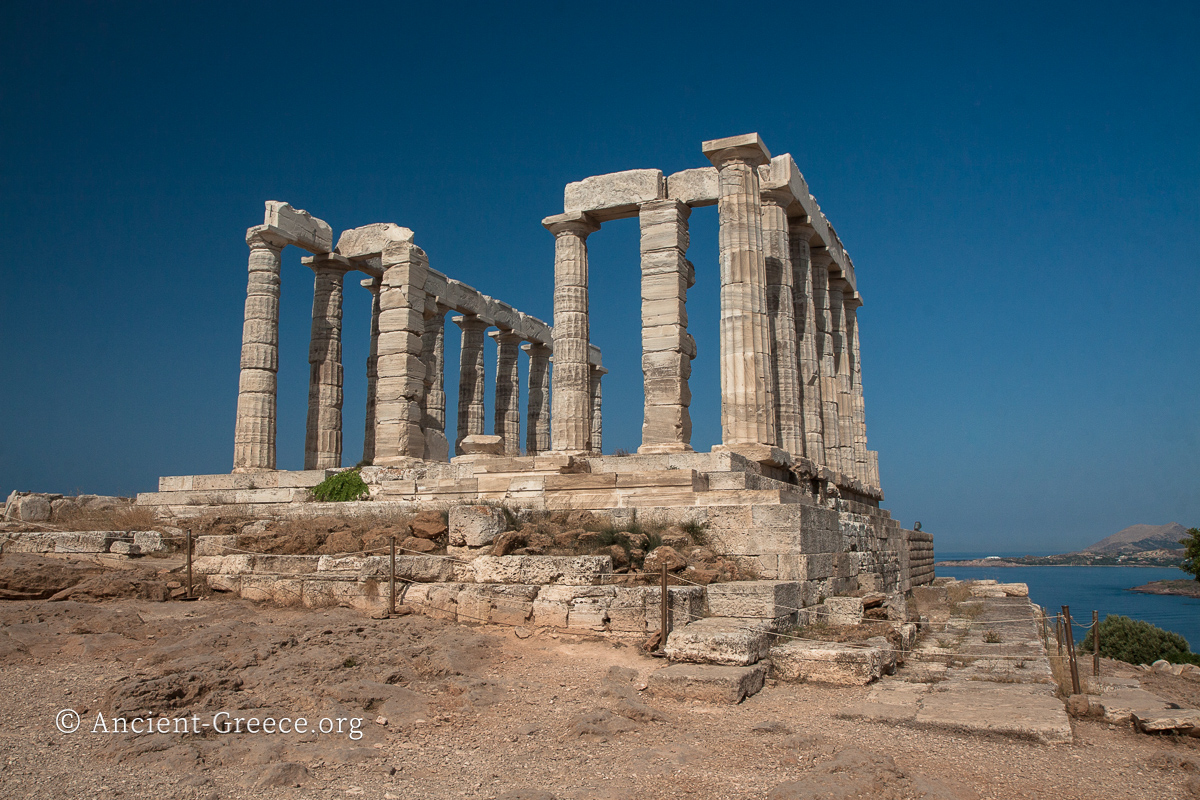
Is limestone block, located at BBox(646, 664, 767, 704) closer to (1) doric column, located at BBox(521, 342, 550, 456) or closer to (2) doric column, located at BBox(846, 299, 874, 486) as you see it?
(2) doric column, located at BBox(846, 299, 874, 486)

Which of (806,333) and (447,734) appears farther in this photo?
(806,333)

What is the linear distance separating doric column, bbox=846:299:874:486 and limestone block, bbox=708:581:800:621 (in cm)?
1675

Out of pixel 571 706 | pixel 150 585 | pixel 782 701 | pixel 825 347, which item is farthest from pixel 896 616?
pixel 825 347

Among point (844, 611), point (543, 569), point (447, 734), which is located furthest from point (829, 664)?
point (447, 734)

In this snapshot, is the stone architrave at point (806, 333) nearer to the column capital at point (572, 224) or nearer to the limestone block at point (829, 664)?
the column capital at point (572, 224)

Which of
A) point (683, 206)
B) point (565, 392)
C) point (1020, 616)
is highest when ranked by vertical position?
point (683, 206)

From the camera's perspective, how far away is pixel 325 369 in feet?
76.7

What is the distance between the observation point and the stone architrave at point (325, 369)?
23.1 m

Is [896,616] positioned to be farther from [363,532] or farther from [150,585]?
[150,585]

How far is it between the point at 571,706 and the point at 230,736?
8.95 ft

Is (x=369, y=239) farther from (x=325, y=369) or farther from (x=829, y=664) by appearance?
(x=829, y=664)

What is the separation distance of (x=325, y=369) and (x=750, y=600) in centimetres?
1682

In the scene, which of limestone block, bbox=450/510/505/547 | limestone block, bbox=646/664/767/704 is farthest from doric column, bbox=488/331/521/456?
limestone block, bbox=646/664/767/704

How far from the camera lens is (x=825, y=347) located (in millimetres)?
24156
